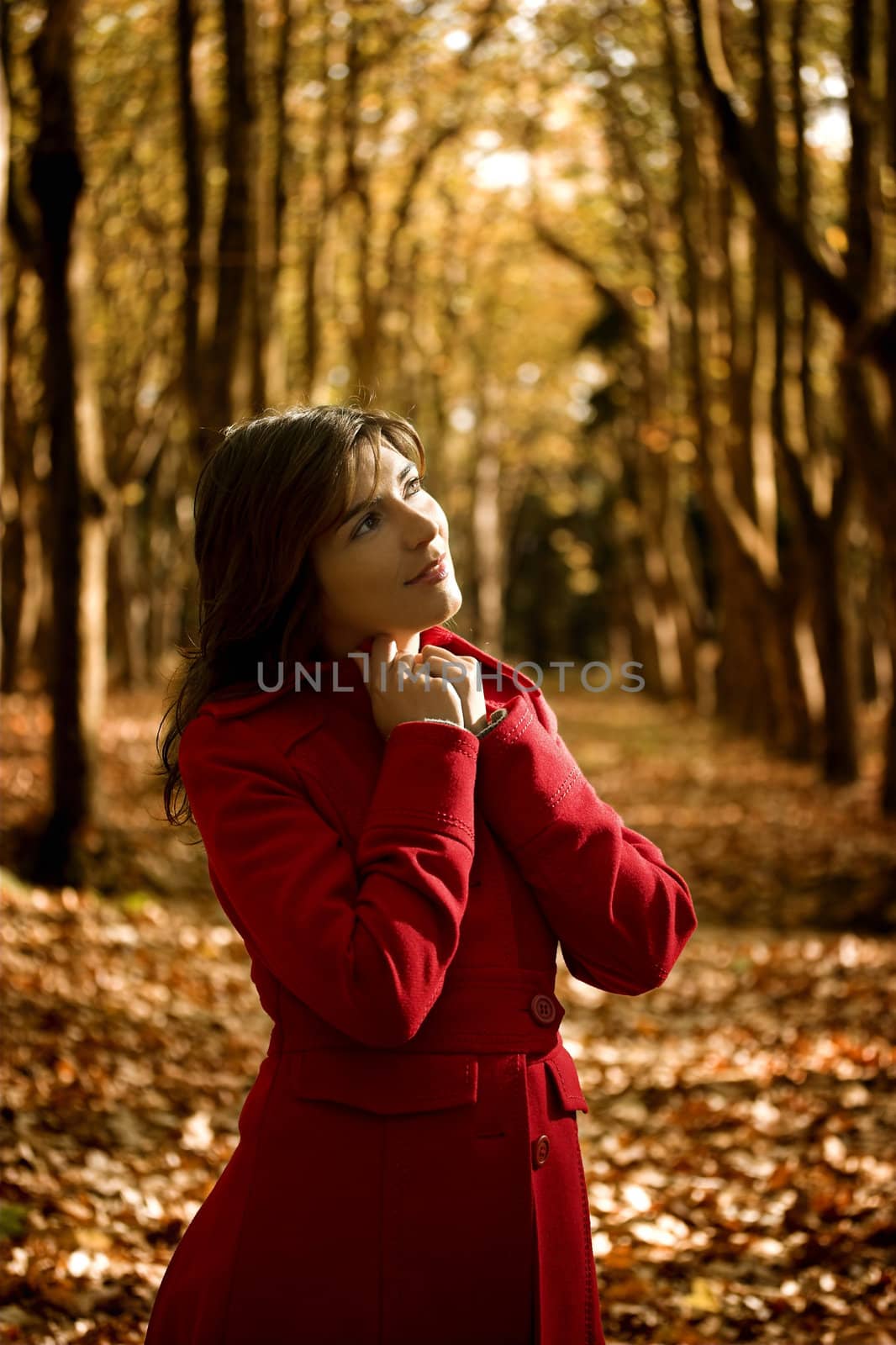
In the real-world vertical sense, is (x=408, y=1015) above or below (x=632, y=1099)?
above

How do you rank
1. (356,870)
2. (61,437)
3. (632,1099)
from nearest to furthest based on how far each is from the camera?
(356,870), (632,1099), (61,437)

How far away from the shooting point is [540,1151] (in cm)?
195

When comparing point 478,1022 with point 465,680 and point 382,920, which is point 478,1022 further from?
point 465,680

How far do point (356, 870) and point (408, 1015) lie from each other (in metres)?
0.21

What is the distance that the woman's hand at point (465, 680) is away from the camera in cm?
199

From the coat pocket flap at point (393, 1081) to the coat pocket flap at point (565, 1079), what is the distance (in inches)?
6.0

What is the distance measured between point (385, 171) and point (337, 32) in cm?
571

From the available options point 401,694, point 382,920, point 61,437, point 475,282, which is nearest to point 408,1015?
point 382,920

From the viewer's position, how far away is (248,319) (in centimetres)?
1182

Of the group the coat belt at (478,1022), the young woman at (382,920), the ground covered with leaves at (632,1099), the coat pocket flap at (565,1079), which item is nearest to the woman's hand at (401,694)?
the young woman at (382,920)

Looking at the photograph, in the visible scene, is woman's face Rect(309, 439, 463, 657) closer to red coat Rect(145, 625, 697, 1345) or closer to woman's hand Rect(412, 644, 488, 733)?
woman's hand Rect(412, 644, 488, 733)

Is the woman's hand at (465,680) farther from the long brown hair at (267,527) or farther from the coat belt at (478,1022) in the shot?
the coat belt at (478,1022)

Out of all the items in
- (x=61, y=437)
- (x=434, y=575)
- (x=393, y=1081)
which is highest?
(x=61, y=437)

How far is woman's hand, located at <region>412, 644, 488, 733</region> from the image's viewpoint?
199cm
